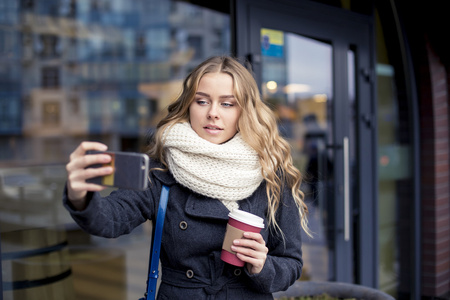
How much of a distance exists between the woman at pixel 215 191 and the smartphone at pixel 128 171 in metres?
0.33

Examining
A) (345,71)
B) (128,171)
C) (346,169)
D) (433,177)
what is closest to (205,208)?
(128,171)

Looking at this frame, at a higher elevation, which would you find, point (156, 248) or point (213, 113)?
point (213, 113)

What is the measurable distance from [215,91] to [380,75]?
2.89 meters

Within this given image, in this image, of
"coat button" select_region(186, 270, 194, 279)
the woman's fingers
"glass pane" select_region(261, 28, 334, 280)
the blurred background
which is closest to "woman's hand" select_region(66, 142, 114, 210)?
the woman's fingers

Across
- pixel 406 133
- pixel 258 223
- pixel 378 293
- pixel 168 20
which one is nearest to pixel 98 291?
pixel 378 293

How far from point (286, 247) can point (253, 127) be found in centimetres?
41

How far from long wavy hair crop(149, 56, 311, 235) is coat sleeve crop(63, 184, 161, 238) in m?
0.15

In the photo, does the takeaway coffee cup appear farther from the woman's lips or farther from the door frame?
the door frame

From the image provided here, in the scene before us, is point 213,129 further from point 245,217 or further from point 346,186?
point 346,186

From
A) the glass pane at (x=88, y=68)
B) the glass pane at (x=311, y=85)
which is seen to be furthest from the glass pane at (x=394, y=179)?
the glass pane at (x=88, y=68)

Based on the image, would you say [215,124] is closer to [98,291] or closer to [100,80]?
[98,291]

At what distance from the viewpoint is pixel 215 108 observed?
143cm

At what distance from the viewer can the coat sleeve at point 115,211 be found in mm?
1098

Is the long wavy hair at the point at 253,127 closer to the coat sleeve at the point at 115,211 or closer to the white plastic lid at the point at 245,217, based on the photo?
the coat sleeve at the point at 115,211
